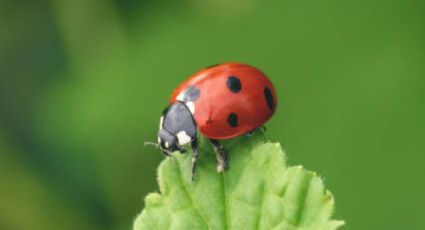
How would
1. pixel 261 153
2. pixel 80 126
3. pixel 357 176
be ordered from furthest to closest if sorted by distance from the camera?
pixel 80 126 → pixel 357 176 → pixel 261 153

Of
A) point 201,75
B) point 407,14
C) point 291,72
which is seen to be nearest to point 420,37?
point 407,14

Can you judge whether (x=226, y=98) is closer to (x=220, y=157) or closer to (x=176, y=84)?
(x=220, y=157)

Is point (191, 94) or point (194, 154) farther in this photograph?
point (191, 94)

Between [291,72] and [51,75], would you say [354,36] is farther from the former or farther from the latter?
[51,75]

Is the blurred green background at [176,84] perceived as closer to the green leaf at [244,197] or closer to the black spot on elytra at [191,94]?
the black spot on elytra at [191,94]

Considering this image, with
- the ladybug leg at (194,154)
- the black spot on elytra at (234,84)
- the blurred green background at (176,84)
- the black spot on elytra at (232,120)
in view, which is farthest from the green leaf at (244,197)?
the blurred green background at (176,84)

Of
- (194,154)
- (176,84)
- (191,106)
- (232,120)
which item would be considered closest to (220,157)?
(194,154)
